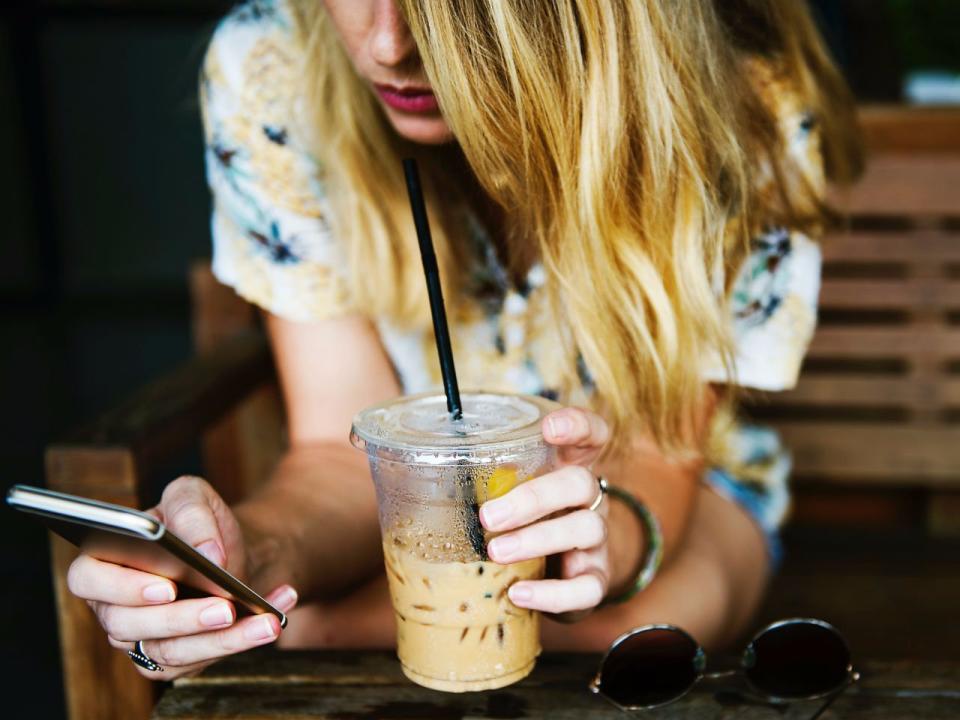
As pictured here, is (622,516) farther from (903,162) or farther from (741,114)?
(903,162)

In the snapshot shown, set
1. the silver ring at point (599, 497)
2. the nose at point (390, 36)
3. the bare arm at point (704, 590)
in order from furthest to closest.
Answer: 1. the bare arm at point (704, 590)
2. the nose at point (390, 36)
3. the silver ring at point (599, 497)

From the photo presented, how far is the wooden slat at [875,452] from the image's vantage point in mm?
1980

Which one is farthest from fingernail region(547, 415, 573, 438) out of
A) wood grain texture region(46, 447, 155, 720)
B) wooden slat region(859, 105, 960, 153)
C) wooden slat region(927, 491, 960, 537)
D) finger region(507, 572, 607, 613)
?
wooden slat region(927, 491, 960, 537)

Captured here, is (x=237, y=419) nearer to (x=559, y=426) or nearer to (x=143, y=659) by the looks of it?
(x=143, y=659)

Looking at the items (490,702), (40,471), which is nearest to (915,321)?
(490,702)

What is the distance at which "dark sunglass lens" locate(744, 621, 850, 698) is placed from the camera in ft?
3.14

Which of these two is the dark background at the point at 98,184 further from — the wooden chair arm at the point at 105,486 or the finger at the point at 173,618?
the finger at the point at 173,618

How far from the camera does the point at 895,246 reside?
1965mm

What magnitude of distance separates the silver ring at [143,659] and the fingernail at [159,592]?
0.36 ft

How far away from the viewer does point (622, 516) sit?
1209 mm

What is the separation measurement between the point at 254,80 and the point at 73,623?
785 millimetres

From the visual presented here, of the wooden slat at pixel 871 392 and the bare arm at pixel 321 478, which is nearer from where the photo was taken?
the bare arm at pixel 321 478

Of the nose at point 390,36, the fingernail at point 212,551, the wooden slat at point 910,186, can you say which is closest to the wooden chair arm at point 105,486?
the fingernail at point 212,551

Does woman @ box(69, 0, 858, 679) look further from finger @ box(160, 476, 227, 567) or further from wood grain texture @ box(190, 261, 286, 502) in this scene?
wood grain texture @ box(190, 261, 286, 502)
